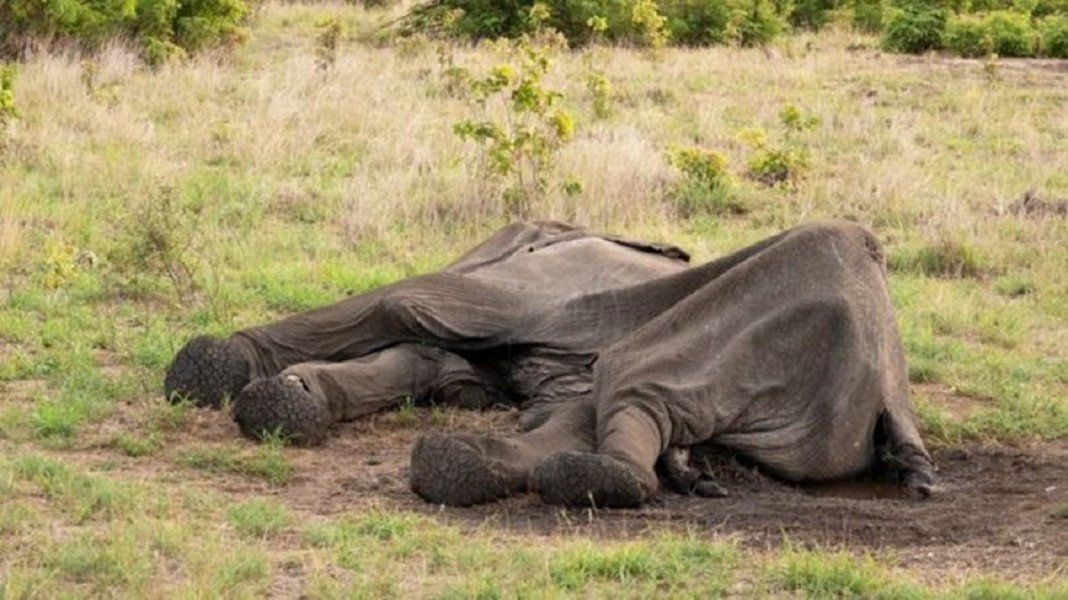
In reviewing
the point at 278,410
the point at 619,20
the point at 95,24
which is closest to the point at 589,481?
the point at 278,410

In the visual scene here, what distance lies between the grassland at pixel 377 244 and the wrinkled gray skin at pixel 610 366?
23 cm

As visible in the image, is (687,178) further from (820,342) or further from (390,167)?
(820,342)

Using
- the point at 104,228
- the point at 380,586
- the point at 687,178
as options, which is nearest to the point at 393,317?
the point at 380,586

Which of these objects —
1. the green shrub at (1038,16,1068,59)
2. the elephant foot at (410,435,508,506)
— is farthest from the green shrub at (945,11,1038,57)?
the elephant foot at (410,435,508,506)

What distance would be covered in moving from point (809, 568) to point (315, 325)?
10.3ft

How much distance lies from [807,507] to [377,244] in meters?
5.67

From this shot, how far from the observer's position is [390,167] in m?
14.0

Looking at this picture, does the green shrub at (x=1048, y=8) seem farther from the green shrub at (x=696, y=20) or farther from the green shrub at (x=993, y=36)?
the green shrub at (x=696, y=20)

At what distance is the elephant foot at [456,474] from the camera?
21.5ft

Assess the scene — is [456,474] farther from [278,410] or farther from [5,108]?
[5,108]

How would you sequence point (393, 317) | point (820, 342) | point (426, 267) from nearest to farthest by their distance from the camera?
point (820, 342)
point (393, 317)
point (426, 267)

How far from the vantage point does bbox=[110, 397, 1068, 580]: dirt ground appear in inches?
→ 246

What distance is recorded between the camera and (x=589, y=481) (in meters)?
6.36

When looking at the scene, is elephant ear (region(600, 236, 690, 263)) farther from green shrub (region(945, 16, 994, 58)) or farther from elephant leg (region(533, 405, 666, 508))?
green shrub (region(945, 16, 994, 58))
